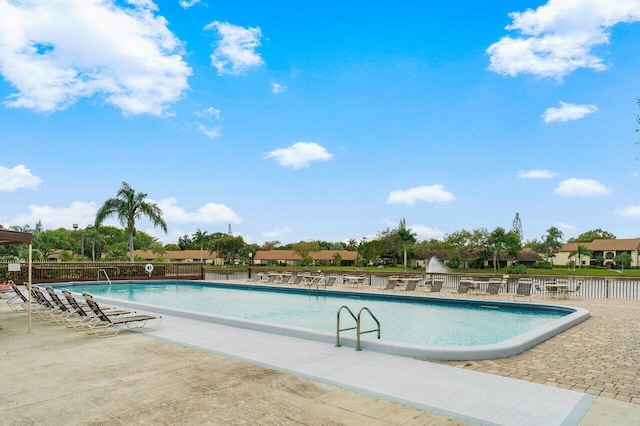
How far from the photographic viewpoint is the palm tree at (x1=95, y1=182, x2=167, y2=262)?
32688mm

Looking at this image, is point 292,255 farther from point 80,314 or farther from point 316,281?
point 80,314

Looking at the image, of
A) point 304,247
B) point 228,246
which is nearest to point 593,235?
point 304,247

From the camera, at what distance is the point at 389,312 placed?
46.6 ft

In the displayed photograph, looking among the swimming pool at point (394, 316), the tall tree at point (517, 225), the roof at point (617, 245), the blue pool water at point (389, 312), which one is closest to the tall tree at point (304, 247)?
the roof at point (617, 245)

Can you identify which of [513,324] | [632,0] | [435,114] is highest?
[435,114]

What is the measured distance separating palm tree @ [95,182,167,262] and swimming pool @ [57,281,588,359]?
10.6 m

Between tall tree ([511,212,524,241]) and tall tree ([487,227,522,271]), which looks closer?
tall tree ([487,227,522,271])

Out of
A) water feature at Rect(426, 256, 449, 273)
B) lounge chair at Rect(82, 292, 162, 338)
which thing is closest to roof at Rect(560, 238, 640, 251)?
water feature at Rect(426, 256, 449, 273)

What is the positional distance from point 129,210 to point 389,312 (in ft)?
83.1

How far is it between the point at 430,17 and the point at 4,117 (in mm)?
22652

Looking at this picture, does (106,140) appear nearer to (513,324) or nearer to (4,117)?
(4,117)

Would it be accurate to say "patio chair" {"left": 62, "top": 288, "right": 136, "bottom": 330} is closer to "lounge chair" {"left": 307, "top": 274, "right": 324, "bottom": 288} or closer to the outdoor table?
"lounge chair" {"left": 307, "top": 274, "right": 324, "bottom": 288}

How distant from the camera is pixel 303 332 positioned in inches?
325

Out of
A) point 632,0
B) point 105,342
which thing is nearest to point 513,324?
point 632,0
